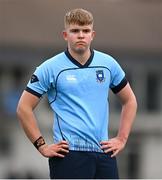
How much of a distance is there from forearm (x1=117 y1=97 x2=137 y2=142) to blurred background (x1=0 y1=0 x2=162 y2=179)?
2151cm

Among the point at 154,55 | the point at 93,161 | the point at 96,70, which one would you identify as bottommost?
the point at 93,161

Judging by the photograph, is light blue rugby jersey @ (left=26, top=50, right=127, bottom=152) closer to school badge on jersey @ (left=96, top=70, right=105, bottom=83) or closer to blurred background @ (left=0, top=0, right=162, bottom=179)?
school badge on jersey @ (left=96, top=70, right=105, bottom=83)

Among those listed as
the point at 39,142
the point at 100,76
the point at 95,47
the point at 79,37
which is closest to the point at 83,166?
the point at 39,142

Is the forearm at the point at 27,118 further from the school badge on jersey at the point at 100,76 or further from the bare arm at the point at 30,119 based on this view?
the school badge on jersey at the point at 100,76

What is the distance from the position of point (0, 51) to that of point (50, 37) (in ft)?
5.19

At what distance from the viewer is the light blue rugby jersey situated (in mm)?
6777

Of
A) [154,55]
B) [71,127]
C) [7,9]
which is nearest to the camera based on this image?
[71,127]

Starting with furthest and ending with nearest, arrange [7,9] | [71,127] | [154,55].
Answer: [154,55] → [7,9] → [71,127]

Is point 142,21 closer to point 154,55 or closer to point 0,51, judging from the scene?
point 154,55

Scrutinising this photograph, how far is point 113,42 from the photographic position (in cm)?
3045

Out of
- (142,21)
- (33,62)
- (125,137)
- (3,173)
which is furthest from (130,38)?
(125,137)

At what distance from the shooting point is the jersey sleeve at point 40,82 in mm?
6867

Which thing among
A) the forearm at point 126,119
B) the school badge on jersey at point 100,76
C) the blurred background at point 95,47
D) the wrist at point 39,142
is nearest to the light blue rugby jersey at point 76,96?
the school badge on jersey at point 100,76

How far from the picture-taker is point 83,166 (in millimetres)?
6789
